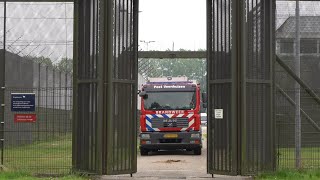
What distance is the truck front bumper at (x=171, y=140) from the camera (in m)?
22.1

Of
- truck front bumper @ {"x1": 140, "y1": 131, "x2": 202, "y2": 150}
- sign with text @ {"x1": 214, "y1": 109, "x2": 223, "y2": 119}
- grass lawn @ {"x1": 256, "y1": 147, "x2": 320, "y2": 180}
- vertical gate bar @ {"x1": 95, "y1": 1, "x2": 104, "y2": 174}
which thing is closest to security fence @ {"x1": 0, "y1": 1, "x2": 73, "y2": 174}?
vertical gate bar @ {"x1": 95, "y1": 1, "x2": 104, "y2": 174}

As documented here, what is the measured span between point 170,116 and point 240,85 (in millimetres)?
8921

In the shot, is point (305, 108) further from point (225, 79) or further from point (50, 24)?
point (50, 24)

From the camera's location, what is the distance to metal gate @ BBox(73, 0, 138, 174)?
13.4 meters

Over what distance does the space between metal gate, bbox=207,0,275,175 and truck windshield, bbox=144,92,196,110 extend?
27.6 feet

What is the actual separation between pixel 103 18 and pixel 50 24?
75.2 inches

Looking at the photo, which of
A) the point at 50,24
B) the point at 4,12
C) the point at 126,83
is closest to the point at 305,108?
the point at 126,83

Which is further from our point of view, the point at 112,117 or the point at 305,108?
the point at 305,108

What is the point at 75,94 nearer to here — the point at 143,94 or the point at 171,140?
the point at 143,94

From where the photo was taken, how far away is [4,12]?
1445cm

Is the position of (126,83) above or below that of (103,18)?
below

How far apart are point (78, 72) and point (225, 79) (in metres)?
3.46

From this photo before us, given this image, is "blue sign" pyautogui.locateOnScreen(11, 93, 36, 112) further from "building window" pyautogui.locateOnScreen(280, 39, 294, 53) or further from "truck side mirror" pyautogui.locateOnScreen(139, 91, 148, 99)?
"truck side mirror" pyautogui.locateOnScreen(139, 91, 148, 99)

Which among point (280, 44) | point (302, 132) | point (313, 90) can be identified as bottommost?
point (302, 132)
